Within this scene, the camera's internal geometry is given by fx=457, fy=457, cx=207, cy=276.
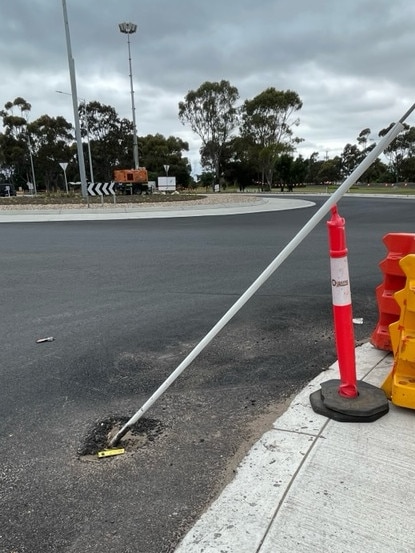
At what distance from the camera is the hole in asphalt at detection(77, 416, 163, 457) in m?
2.81

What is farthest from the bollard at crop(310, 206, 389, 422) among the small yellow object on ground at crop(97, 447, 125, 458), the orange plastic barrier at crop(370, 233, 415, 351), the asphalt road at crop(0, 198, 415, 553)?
the small yellow object on ground at crop(97, 447, 125, 458)

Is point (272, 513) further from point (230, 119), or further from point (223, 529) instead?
point (230, 119)

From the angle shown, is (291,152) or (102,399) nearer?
(102,399)

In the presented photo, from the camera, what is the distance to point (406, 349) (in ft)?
9.66

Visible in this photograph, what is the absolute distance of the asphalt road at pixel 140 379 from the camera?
2.27 meters

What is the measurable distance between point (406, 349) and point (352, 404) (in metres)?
0.50

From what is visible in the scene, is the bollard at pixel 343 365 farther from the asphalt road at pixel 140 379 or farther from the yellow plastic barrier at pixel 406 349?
the asphalt road at pixel 140 379

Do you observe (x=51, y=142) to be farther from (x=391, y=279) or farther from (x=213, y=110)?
(x=391, y=279)

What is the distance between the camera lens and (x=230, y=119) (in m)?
61.3

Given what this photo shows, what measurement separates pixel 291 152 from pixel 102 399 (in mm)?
58674

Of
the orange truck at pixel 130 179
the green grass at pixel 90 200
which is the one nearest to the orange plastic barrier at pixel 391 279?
the green grass at pixel 90 200

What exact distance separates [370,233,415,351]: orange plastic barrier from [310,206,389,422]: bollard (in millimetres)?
825

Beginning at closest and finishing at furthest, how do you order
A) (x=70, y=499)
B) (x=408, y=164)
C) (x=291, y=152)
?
1. (x=70, y=499)
2. (x=291, y=152)
3. (x=408, y=164)

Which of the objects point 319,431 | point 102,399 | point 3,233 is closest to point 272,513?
point 319,431
